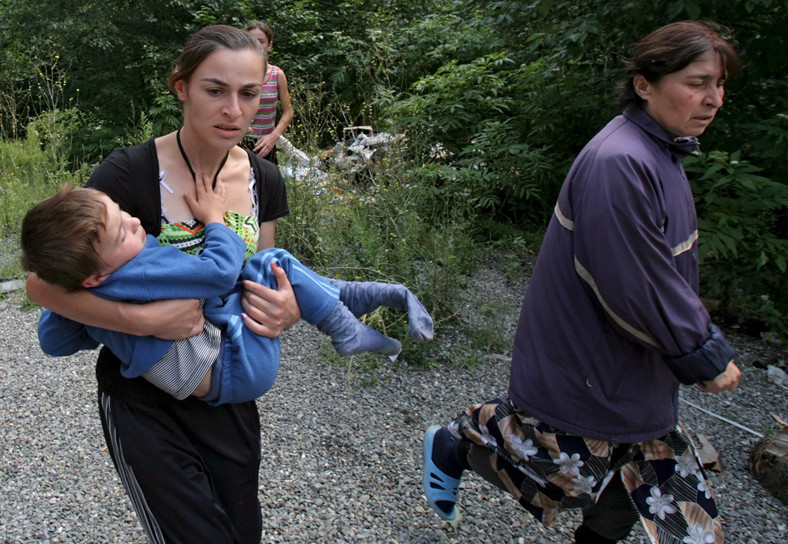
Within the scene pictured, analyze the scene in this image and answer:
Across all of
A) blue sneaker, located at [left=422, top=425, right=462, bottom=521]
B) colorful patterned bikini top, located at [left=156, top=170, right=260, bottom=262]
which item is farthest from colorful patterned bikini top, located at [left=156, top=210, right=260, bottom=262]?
blue sneaker, located at [left=422, top=425, right=462, bottom=521]

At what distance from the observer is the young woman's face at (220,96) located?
1.73 meters

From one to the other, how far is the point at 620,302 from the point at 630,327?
8 cm

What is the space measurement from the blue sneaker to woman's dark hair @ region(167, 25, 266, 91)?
1605mm

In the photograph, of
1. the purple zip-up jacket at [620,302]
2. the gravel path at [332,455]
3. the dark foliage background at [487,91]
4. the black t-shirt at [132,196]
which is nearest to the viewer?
the black t-shirt at [132,196]

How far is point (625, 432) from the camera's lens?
1.97m

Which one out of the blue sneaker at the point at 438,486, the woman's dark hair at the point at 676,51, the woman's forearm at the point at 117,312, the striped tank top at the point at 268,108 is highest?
the woman's dark hair at the point at 676,51

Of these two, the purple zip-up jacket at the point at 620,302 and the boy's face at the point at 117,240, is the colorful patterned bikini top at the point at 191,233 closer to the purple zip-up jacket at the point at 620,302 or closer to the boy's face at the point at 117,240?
the boy's face at the point at 117,240

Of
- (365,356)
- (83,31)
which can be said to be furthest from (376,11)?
(365,356)

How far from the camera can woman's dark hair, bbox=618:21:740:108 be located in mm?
1924

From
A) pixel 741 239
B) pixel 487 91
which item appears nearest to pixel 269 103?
pixel 487 91

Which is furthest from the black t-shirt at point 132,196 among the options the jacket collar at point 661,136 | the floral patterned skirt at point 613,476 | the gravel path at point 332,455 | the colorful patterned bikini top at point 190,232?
the jacket collar at point 661,136

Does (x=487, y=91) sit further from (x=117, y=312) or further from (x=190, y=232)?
(x=117, y=312)

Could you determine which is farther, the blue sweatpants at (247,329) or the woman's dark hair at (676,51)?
the woman's dark hair at (676,51)

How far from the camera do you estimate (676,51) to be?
1.93 meters
